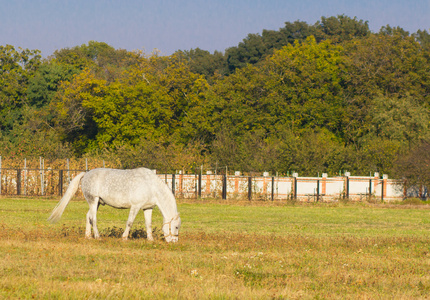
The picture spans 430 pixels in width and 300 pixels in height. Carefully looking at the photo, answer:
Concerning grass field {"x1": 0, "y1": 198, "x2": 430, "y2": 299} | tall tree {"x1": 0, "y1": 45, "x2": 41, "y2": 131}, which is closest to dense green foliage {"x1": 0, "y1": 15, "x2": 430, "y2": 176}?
tall tree {"x1": 0, "y1": 45, "x2": 41, "y2": 131}

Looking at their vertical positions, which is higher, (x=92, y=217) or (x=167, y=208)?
(x=167, y=208)

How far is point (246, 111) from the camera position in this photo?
254 feet

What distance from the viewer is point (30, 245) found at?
16.2 metres

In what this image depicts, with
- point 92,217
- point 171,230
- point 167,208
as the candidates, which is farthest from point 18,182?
point 171,230

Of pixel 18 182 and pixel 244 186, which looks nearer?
pixel 18 182

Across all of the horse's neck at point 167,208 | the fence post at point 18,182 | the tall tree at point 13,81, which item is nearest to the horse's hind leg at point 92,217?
the horse's neck at point 167,208

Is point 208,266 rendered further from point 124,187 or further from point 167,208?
point 124,187

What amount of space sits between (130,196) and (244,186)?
3338 centimetres

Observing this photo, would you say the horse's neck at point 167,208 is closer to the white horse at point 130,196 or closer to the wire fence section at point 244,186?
the white horse at point 130,196

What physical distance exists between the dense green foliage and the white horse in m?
41.7

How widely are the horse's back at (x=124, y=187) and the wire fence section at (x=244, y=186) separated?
2898 cm

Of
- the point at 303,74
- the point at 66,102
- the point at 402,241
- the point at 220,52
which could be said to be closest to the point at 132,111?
the point at 66,102

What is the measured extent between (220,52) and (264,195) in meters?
82.0

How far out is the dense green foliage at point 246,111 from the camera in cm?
6319
